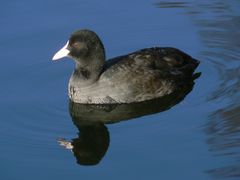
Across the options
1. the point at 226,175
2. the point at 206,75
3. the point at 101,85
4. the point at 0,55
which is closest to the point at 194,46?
the point at 206,75

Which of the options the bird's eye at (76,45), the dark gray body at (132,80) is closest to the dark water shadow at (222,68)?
the dark gray body at (132,80)

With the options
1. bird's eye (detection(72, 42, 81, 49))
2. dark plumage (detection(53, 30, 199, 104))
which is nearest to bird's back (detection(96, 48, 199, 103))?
dark plumage (detection(53, 30, 199, 104))

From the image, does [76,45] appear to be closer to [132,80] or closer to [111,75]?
[111,75]

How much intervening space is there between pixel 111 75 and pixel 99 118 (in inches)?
22.5

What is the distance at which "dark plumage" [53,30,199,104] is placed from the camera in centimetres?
1030

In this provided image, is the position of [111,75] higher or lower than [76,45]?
lower

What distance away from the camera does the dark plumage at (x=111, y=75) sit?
33.8 feet

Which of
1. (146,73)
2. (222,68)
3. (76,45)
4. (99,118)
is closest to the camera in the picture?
(99,118)

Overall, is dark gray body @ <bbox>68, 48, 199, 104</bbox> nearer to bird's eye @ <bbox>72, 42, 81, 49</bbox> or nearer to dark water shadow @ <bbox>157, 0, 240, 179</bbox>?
bird's eye @ <bbox>72, 42, 81, 49</bbox>

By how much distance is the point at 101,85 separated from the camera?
33.9ft

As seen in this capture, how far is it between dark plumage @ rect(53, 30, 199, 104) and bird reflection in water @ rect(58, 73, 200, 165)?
3.2 inches

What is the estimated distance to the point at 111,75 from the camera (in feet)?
33.9

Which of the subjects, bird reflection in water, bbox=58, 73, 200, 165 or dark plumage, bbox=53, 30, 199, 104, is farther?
dark plumage, bbox=53, 30, 199, 104

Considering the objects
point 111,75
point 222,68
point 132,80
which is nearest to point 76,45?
point 111,75
